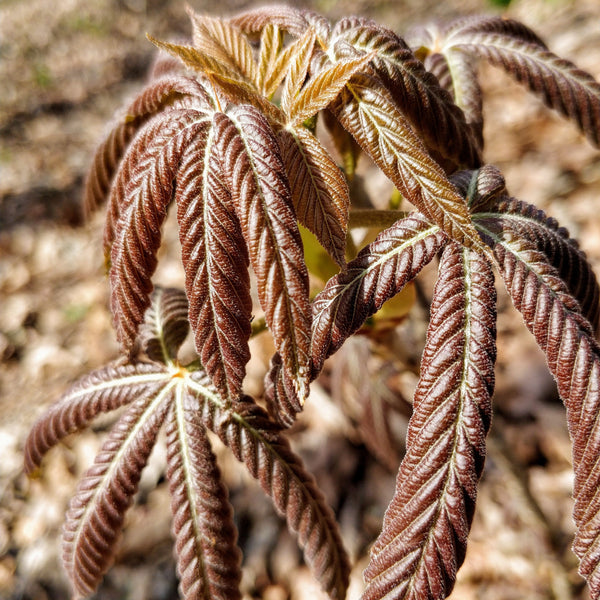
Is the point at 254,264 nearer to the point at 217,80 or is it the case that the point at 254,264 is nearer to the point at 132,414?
the point at 217,80

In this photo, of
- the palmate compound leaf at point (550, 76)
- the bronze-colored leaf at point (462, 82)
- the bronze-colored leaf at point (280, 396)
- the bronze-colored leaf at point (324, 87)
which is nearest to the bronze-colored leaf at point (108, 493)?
the bronze-colored leaf at point (280, 396)

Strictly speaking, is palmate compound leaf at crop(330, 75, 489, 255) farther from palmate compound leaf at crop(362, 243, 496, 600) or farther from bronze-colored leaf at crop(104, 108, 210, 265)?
bronze-colored leaf at crop(104, 108, 210, 265)

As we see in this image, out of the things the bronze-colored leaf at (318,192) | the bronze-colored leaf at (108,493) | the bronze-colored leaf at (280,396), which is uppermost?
the bronze-colored leaf at (318,192)

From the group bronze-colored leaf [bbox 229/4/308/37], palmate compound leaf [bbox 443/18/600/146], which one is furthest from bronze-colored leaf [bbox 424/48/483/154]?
bronze-colored leaf [bbox 229/4/308/37]

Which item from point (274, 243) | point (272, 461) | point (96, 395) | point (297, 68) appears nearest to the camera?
point (274, 243)

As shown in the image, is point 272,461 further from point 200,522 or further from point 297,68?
point 297,68

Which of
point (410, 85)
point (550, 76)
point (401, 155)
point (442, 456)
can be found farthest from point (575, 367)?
point (550, 76)

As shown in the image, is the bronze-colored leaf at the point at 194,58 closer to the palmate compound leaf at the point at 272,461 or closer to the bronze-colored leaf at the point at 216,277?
the bronze-colored leaf at the point at 216,277
